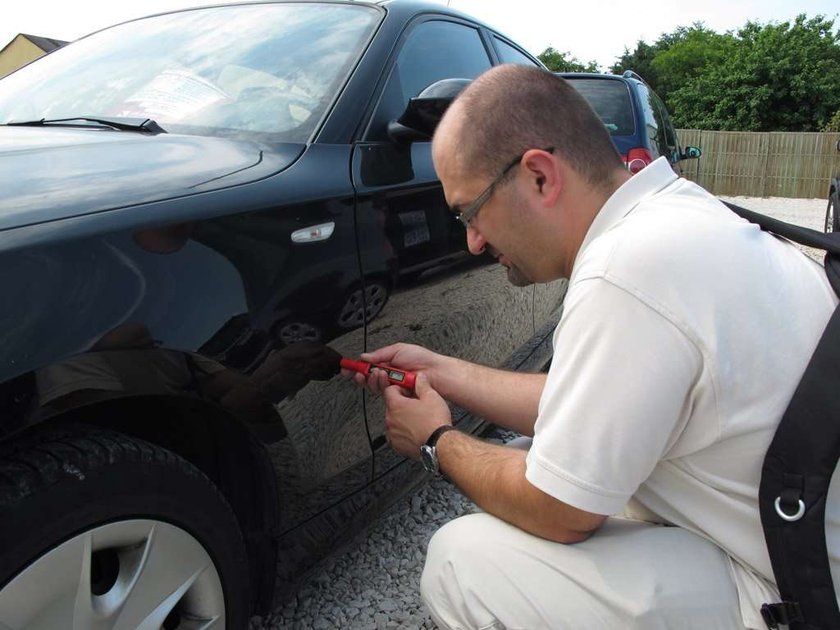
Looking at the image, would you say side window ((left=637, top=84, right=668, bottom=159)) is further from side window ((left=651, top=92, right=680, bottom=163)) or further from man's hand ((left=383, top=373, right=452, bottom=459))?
man's hand ((left=383, top=373, right=452, bottom=459))

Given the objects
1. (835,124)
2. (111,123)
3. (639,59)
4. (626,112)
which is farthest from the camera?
(639,59)

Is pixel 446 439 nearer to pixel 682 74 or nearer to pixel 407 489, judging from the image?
pixel 407 489

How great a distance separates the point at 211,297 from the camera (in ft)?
3.99

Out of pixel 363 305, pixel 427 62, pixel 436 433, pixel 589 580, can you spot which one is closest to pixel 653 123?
pixel 427 62

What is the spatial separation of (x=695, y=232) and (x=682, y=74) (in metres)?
44.1

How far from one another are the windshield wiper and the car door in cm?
49

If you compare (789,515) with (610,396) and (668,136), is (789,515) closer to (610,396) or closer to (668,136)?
(610,396)

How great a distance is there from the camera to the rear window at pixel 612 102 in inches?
208

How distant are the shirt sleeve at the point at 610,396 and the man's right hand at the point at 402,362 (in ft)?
1.80

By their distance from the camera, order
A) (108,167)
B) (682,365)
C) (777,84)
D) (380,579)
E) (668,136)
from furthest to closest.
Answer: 1. (777,84)
2. (668,136)
3. (380,579)
4. (108,167)
5. (682,365)

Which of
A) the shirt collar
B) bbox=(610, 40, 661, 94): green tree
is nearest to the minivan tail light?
the shirt collar

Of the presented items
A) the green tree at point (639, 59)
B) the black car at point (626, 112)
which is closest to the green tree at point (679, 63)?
the green tree at point (639, 59)

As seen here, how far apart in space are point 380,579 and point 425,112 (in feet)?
4.40

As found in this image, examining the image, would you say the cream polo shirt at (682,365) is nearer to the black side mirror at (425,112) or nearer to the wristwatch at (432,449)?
the wristwatch at (432,449)
